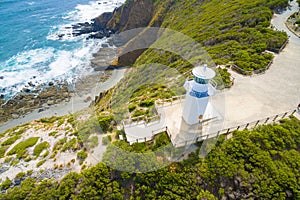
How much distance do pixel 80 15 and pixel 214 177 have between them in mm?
80226

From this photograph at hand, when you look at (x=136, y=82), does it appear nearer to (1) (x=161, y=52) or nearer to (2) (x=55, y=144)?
(1) (x=161, y=52)

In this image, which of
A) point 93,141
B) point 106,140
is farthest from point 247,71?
point 93,141

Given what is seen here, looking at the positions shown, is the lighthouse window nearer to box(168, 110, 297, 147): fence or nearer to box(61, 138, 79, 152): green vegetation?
box(168, 110, 297, 147): fence

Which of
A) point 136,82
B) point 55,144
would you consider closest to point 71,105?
point 136,82

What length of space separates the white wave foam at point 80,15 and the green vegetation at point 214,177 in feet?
178

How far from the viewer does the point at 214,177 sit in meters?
13.0

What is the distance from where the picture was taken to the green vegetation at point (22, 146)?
59.1 ft

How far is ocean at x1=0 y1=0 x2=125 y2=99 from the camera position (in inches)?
1735

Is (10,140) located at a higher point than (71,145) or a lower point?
lower

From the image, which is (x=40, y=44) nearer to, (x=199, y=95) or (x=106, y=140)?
(x=106, y=140)

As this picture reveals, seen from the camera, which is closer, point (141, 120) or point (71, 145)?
point (141, 120)

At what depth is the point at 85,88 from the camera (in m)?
41.4

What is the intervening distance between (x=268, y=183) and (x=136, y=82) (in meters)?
21.7

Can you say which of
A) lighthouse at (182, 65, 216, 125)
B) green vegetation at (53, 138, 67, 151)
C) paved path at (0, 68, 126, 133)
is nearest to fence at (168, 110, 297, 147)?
lighthouse at (182, 65, 216, 125)
